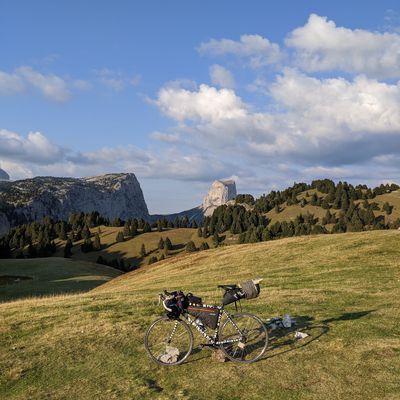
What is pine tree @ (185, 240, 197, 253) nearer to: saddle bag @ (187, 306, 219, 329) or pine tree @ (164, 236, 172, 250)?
pine tree @ (164, 236, 172, 250)

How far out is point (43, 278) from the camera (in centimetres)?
6612

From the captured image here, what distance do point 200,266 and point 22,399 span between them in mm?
38672

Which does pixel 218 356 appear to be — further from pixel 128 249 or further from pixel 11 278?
pixel 128 249

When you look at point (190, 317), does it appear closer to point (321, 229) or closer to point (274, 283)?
point (274, 283)

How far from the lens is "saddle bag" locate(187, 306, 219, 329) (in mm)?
12789

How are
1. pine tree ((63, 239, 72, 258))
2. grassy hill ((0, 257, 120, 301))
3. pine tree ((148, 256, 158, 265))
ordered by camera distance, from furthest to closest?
pine tree ((63, 239, 72, 258))
pine tree ((148, 256, 158, 265))
grassy hill ((0, 257, 120, 301))

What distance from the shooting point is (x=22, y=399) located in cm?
1120

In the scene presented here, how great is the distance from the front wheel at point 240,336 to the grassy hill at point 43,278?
42.2 metres

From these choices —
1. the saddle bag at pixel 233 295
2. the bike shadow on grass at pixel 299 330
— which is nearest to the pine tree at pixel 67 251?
the bike shadow on grass at pixel 299 330

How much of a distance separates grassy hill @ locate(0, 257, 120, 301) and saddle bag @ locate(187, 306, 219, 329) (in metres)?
42.0

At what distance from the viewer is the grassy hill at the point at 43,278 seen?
52.7 m

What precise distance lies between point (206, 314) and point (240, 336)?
1.26 m

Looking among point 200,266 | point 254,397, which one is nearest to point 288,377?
point 254,397

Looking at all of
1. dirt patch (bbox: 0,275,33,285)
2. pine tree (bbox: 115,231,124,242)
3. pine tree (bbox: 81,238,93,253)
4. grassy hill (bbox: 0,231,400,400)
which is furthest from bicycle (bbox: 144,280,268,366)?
pine tree (bbox: 115,231,124,242)
